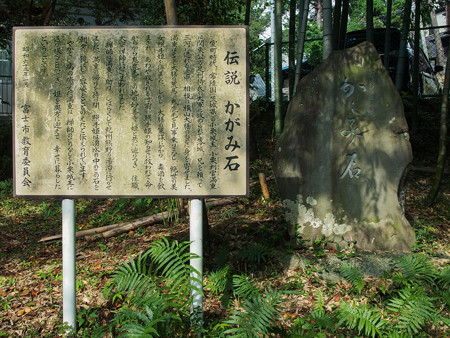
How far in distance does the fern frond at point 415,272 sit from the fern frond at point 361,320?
0.57 m

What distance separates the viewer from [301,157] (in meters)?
4.51

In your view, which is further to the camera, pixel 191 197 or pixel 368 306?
pixel 368 306

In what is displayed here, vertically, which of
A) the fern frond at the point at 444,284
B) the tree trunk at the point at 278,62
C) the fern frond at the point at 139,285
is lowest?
the fern frond at the point at 444,284

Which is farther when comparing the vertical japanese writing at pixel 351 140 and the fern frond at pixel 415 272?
the vertical japanese writing at pixel 351 140

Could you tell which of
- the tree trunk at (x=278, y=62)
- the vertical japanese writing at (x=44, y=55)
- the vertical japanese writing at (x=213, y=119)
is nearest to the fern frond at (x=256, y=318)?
the vertical japanese writing at (x=213, y=119)

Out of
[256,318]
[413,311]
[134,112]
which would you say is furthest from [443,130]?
[134,112]

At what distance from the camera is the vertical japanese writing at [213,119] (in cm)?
308

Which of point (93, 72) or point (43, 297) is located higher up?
point (93, 72)

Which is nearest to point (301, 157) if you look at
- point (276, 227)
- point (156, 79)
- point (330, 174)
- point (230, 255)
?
point (330, 174)

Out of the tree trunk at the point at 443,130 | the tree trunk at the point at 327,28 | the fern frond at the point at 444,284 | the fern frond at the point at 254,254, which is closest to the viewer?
the fern frond at the point at 444,284

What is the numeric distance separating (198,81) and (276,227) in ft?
8.09

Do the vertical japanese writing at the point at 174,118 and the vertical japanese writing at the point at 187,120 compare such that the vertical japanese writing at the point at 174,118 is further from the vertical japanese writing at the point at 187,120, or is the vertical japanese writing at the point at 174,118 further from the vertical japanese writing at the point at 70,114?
the vertical japanese writing at the point at 70,114

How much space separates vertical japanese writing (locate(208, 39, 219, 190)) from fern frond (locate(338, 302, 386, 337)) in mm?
1335

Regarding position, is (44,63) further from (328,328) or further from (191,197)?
(328,328)
